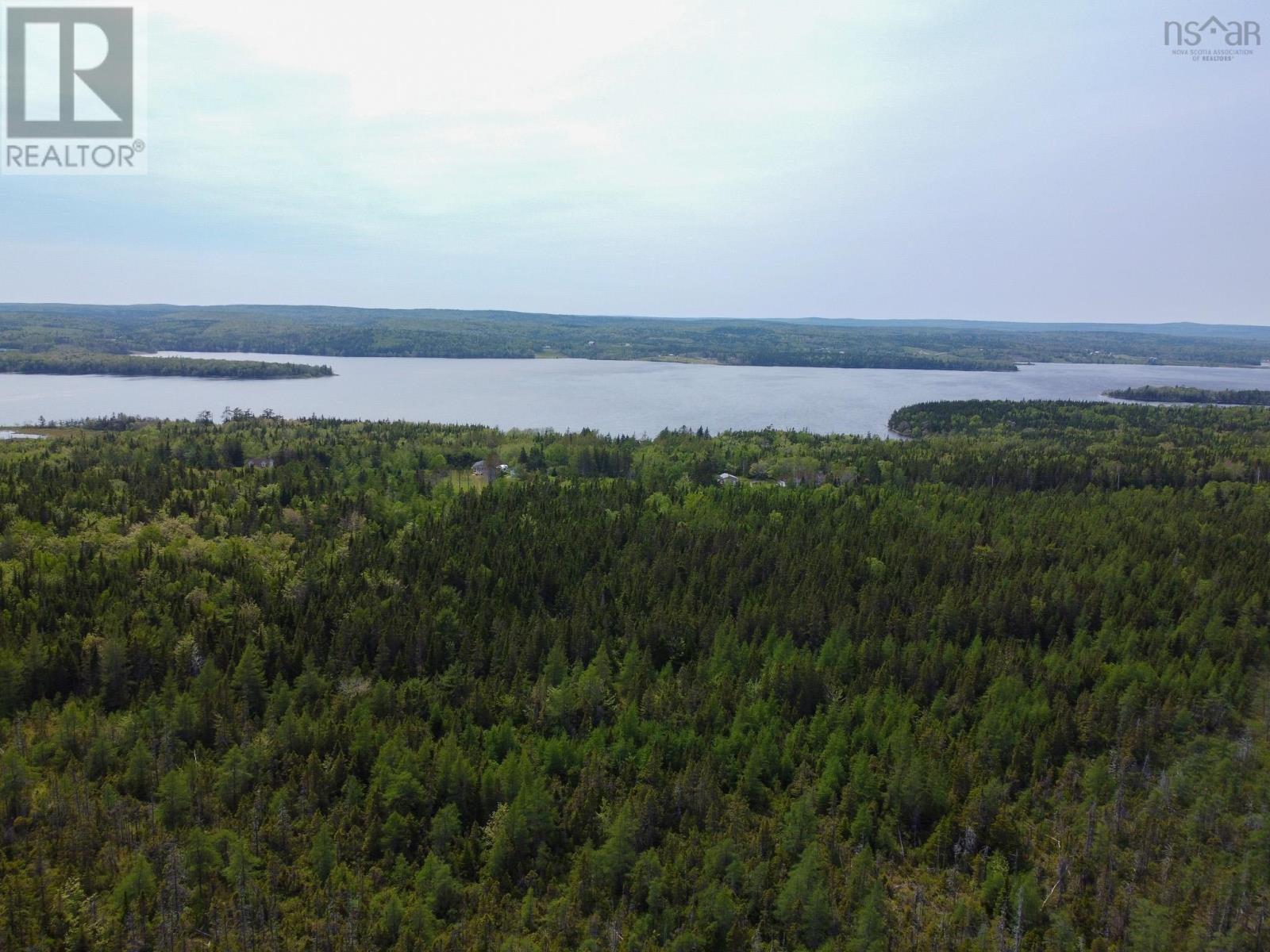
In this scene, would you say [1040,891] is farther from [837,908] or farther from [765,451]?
[765,451]

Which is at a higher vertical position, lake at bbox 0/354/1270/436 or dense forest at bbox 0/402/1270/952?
lake at bbox 0/354/1270/436

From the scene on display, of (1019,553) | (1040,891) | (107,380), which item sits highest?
(107,380)

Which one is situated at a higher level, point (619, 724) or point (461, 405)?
point (461, 405)

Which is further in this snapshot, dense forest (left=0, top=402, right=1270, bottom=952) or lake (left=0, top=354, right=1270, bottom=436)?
lake (left=0, top=354, right=1270, bottom=436)

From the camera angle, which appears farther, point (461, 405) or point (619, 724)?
point (461, 405)

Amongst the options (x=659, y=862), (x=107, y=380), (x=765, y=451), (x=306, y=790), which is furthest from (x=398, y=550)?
(x=107, y=380)

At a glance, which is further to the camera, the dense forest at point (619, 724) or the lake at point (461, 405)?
the lake at point (461, 405)

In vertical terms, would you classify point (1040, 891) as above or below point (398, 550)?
below

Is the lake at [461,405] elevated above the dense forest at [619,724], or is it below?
above
